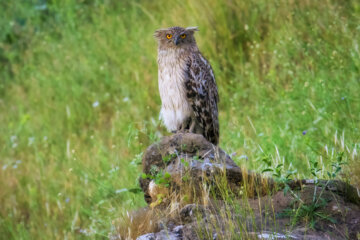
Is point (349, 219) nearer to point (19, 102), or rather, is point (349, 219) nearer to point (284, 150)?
point (284, 150)

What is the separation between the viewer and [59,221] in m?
5.88

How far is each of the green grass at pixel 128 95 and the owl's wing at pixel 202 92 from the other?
0.32m

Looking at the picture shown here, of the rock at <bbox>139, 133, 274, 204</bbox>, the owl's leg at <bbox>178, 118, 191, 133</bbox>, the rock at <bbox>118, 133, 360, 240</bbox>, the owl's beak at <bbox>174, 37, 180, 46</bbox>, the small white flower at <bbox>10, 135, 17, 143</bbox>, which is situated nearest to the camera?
the rock at <bbox>118, 133, 360, 240</bbox>

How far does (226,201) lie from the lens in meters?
3.07

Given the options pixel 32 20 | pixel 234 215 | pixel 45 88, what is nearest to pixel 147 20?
pixel 45 88

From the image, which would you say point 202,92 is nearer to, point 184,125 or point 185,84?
point 185,84

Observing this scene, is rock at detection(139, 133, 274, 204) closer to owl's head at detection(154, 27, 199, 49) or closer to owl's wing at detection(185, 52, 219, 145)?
owl's wing at detection(185, 52, 219, 145)

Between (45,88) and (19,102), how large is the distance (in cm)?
58

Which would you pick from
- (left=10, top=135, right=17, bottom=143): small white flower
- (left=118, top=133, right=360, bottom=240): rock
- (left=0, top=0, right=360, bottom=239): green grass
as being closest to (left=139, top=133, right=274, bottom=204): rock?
(left=118, top=133, right=360, bottom=240): rock

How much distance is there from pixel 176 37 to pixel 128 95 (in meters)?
2.64

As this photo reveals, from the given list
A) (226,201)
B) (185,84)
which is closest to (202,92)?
(185,84)

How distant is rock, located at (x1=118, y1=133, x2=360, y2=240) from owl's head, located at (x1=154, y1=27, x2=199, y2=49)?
1.40 m

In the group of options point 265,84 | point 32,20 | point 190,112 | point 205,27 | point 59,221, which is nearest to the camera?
point 190,112

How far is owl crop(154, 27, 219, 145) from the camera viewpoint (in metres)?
4.96
